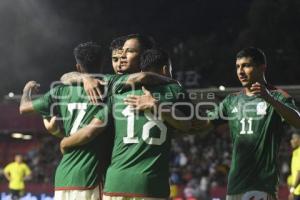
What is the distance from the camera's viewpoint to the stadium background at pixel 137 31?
1278 inches

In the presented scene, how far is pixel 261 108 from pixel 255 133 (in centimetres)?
26

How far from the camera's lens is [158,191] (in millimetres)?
6406

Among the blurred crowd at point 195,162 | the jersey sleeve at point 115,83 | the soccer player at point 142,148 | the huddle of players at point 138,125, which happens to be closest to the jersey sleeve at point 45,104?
the huddle of players at point 138,125

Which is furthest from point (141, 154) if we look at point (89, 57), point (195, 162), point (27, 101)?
point (195, 162)

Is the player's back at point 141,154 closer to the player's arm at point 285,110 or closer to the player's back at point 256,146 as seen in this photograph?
the player's arm at point 285,110

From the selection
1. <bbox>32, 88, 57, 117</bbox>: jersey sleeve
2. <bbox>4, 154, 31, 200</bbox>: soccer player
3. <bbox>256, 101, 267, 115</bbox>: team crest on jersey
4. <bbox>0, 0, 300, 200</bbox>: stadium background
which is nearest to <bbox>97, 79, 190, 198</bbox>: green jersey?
<bbox>32, 88, 57, 117</bbox>: jersey sleeve

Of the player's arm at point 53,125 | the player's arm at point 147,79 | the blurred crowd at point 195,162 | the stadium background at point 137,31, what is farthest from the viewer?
the stadium background at point 137,31

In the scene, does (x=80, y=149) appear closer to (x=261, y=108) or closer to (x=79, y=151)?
(x=79, y=151)

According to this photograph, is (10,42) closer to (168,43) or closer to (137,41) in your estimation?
(168,43)

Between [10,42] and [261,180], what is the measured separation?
28385 millimetres

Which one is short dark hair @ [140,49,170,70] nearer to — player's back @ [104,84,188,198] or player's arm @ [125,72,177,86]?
player's arm @ [125,72,177,86]

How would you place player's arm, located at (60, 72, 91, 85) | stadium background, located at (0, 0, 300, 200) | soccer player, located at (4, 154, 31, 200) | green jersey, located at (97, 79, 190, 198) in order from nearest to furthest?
green jersey, located at (97, 79, 190, 198)
player's arm, located at (60, 72, 91, 85)
soccer player, located at (4, 154, 31, 200)
stadium background, located at (0, 0, 300, 200)

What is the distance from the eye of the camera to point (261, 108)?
7262mm

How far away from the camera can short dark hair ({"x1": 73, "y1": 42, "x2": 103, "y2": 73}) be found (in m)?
6.97
